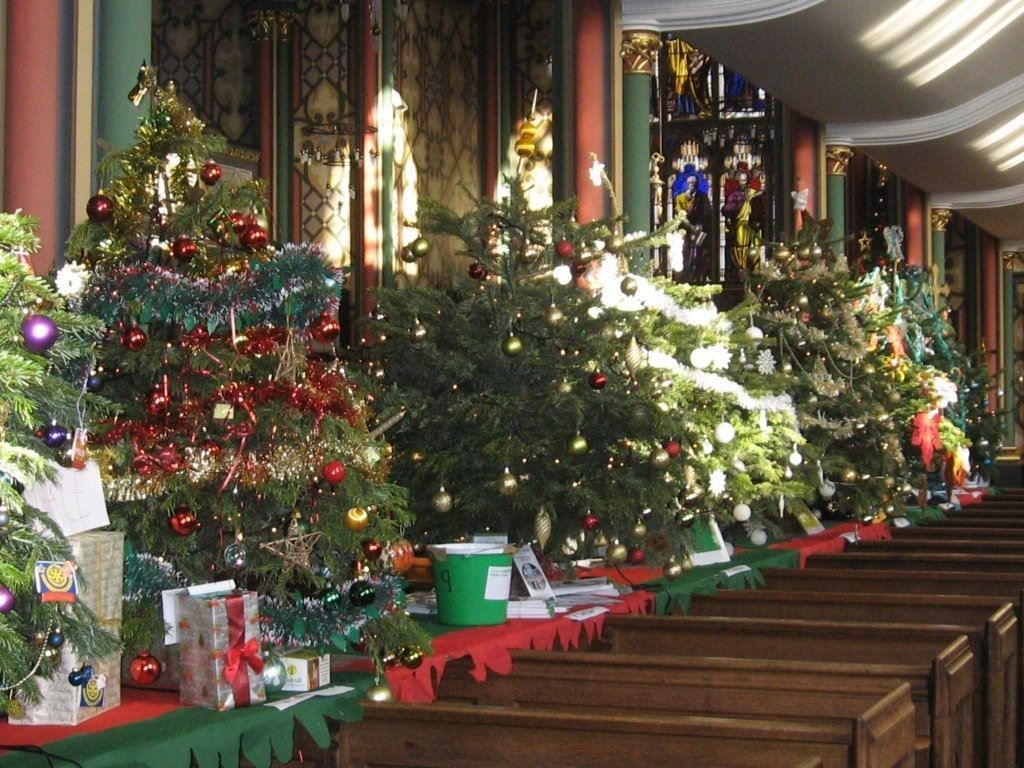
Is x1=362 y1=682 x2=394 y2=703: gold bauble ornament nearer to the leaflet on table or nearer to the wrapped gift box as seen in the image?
the leaflet on table

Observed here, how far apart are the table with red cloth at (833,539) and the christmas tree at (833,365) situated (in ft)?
0.37

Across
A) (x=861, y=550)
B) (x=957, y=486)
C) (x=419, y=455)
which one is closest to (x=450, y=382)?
(x=419, y=455)

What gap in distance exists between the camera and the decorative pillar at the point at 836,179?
45.9 ft

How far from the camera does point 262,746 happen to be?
351 centimetres

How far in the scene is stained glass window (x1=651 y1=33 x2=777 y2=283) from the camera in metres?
16.7

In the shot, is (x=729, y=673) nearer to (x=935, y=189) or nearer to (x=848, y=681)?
(x=848, y=681)

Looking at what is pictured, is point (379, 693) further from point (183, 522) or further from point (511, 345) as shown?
point (511, 345)

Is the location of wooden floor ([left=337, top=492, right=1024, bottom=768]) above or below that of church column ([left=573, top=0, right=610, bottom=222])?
below

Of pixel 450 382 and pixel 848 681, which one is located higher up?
pixel 450 382

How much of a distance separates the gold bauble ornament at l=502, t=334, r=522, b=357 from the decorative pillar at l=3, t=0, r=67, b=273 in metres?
1.55

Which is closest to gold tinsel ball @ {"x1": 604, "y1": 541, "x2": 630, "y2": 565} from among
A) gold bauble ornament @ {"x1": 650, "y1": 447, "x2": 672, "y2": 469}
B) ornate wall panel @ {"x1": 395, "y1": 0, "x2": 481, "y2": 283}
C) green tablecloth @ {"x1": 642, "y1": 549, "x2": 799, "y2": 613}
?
gold bauble ornament @ {"x1": 650, "y1": 447, "x2": 672, "y2": 469}

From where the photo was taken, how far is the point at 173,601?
3.69 meters

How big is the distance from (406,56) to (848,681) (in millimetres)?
11863

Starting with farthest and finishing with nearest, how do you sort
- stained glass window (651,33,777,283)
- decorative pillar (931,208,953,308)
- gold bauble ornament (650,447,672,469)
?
decorative pillar (931,208,953,308) → stained glass window (651,33,777,283) → gold bauble ornament (650,447,672,469)
